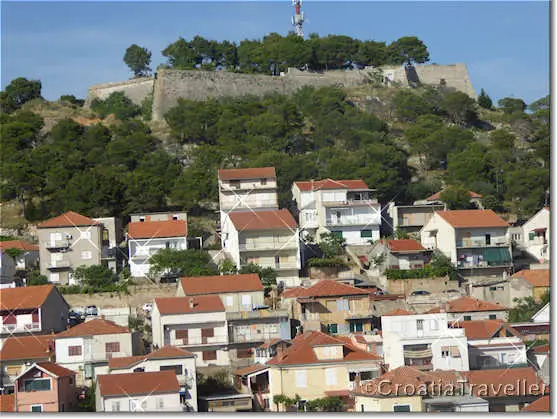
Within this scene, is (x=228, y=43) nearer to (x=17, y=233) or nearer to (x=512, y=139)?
(x=512, y=139)

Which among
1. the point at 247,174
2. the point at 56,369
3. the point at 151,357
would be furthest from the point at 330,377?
the point at 247,174

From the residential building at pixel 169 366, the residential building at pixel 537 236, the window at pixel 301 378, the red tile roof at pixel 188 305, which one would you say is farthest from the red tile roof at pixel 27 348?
the residential building at pixel 537 236

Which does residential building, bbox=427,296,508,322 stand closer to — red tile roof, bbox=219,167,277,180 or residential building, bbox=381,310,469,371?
residential building, bbox=381,310,469,371

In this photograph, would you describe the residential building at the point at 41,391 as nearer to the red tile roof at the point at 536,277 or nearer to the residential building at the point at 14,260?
the residential building at the point at 14,260

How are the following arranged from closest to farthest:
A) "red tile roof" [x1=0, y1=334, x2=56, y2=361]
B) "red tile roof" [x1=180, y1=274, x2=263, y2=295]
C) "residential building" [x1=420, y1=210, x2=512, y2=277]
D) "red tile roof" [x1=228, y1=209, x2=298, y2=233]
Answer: "red tile roof" [x1=0, y1=334, x2=56, y2=361]
"red tile roof" [x1=180, y1=274, x2=263, y2=295]
"red tile roof" [x1=228, y1=209, x2=298, y2=233]
"residential building" [x1=420, y1=210, x2=512, y2=277]

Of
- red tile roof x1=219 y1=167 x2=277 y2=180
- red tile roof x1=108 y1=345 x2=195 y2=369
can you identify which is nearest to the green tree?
red tile roof x1=219 y1=167 x2=277 y2=180
